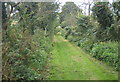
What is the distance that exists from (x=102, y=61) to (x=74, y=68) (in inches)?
76.0

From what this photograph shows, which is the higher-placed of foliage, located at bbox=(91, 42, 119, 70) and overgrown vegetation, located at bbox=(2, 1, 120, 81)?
overgrown vegetation, located at bbox=(2, 1, 120, 81)

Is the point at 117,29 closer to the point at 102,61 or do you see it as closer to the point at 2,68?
the point at 102,61

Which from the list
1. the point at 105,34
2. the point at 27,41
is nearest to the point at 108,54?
the point at 105,34

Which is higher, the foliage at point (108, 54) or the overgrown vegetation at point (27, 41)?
the overgrown vegetation at point (27, 41)

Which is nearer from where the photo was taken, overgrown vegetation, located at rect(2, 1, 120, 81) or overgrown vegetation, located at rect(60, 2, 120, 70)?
overgrown vegetation, located at rect(2, 1, 120, 81)

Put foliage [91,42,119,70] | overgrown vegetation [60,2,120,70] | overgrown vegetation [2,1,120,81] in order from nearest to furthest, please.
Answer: overgrown vegetation [2,1,120,81], foliage [91,42,119,70], overgrown vegetation [60,2,120,70]

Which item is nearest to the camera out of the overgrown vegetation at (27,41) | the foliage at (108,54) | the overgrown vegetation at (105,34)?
the overgrown vegetation at (27,41)

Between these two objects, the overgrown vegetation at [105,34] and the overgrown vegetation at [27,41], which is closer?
the overgrown vegetation at [27,41]

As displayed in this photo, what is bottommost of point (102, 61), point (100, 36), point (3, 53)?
point (102, 61)

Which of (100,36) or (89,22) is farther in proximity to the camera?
(89,22)

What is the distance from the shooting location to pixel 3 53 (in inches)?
147

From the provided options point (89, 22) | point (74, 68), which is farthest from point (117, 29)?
point (89, 22)

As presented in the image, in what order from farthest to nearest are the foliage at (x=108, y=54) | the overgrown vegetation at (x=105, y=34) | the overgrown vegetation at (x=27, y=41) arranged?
the overgrown vegetation at (x=105, y=34)
the foliage at (x=108, y=54)
the overgrown vegetation at (x=27, y=41)

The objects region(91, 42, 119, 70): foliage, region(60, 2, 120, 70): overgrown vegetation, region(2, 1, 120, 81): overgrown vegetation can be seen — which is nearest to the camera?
region(2, 1, 120, 81): overgrown vegetation
